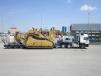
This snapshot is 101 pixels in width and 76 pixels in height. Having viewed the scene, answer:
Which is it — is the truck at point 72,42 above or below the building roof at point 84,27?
below

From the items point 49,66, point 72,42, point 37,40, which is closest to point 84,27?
point 72,42

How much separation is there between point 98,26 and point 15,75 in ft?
310

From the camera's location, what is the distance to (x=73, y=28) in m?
109

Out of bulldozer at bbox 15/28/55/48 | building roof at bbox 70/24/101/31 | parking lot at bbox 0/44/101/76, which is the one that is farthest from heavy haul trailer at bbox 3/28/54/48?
building roof at bbox 70/24/101/31

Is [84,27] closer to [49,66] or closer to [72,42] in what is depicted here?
[72,42]

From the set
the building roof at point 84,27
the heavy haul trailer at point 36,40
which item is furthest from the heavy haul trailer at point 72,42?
the building roof at point 84,27

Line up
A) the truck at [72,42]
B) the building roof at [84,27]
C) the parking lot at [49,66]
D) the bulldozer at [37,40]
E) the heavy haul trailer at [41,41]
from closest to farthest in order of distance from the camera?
the parking lot at [49,66], the bulldozer at [37,40], the heavy haul trailer at [41,41], the truck at [72,42], the building roof at [84,27]

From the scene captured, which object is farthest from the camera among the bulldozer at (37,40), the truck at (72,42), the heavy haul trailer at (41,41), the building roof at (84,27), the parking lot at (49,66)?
the building roof at (84,27)

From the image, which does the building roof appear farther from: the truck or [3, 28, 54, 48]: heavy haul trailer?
[3, 28, 54, 48]: heavy haul trailer

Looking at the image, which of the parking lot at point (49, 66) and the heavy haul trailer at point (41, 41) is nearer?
the parking lot at point (49, 66)

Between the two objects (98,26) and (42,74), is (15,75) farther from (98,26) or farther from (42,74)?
(98,26)

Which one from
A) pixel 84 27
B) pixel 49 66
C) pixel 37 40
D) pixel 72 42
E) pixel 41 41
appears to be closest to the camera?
pixel 49 66

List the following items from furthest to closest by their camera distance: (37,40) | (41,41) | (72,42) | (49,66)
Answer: (72,42) < (37,40) < (41,41) < (49,66)

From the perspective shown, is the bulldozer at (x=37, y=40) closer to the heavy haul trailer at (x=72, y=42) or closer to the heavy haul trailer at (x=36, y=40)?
the heavy haul trailer at (x=36, y=40)
